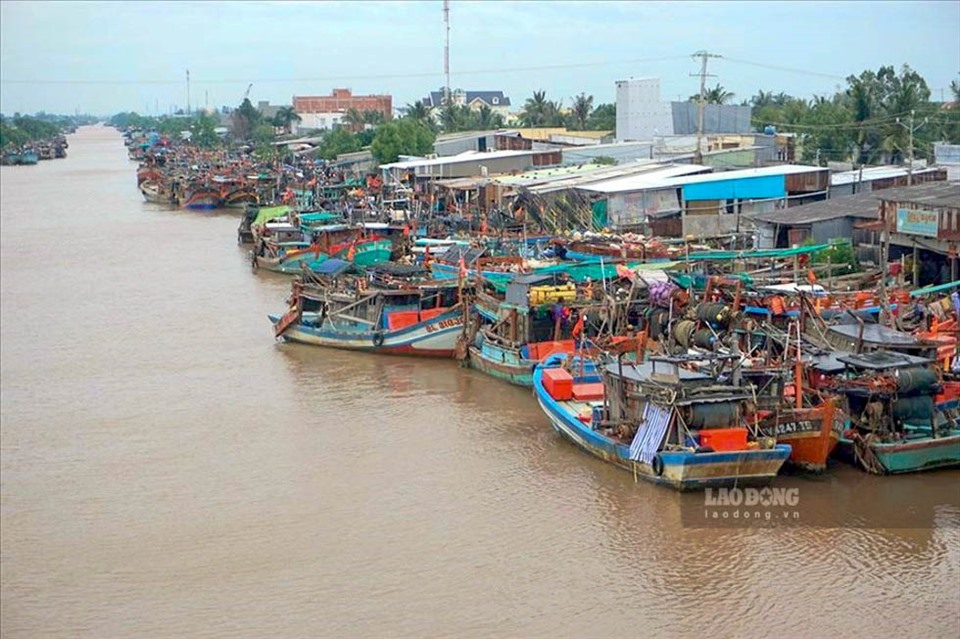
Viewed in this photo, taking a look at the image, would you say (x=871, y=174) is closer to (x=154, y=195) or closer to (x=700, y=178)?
(x=700, y=178)

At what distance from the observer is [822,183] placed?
23.0m

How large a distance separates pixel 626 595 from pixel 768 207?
14.8 meters

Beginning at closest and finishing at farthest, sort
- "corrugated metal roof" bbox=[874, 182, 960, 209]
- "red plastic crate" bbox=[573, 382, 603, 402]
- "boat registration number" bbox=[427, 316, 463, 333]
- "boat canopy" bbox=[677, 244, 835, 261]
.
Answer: "red plastic crate" bbox=[573, 382, 603, 402], "boat canopy" bbox=[677, 244, 835, 261], "corrugated metal roof" bbox=[874, 182, 960, 209], "boat registration number" bbox=[427, 316, 463, 333]

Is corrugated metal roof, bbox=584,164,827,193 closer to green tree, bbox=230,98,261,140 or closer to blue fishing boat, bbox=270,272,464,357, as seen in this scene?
blue fishing boat, bbox=270,272,464,357

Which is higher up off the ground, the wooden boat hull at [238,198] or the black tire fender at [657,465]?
the wooden boat hull at [238,198]

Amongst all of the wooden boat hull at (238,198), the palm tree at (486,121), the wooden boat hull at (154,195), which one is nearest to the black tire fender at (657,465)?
the wooden boat hull at (238,198)

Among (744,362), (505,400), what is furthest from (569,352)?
(744,362)

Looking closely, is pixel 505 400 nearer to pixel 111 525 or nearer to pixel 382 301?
pixel 382 301

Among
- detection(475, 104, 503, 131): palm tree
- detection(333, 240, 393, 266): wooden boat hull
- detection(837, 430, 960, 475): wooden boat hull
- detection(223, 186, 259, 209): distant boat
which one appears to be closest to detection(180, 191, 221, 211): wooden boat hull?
detection(223, 186, 259, 209): distant boat

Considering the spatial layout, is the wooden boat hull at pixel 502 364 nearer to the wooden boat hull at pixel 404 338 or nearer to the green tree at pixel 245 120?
the wooden boat hull at pixel 404 338

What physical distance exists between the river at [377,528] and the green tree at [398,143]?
25695 millimetres

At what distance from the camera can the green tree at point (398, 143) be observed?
1687 inches

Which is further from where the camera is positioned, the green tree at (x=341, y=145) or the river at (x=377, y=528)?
the green tree at (x=341, y=145)

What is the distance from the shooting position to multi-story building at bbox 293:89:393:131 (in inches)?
3260
